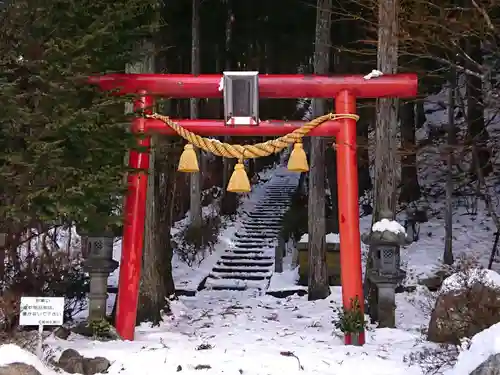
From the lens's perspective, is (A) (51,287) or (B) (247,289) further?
(B) (247,289)

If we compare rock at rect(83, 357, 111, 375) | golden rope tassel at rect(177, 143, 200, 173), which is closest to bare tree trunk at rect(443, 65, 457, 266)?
golden rope tassel at rect(177, 143, 200, 173)

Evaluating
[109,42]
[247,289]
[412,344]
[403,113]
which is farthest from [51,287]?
[403,113]

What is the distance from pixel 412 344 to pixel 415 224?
29.3 feet

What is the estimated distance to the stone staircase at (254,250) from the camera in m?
13.8

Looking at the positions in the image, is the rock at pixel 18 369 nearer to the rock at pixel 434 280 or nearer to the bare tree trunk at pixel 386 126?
the bare tree trunk at pixel 386 126

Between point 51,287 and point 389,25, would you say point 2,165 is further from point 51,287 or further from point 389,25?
point 389,25

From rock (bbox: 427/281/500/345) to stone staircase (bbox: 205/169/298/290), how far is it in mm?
6497

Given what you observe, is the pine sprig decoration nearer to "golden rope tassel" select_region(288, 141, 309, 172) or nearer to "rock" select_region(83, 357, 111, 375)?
"golden rope tassel" select_region(288, 141, 309, 172)

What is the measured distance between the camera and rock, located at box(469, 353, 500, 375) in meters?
4.54

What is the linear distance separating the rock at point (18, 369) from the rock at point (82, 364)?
850 millimetres

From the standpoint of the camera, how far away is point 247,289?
13.2 meters

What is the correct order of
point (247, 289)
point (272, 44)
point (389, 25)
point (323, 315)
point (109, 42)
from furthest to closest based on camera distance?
point (272, 44), point (247, 289), point (323, 315), point (389, 25), point (109, 42)

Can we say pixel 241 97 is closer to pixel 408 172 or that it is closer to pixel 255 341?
pixel 255 341

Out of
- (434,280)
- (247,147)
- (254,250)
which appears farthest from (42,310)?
(254,250)
